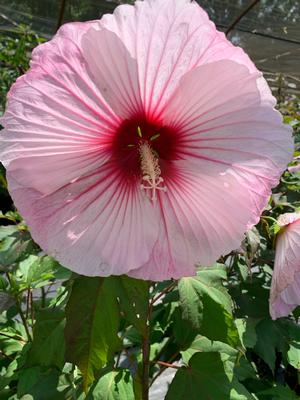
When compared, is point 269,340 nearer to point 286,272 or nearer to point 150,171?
point 286,272

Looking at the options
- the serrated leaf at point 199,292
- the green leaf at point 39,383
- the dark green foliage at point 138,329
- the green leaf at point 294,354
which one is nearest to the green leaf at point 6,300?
the dark green foliage at point 138,329

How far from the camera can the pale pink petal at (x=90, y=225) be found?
610 millimetres

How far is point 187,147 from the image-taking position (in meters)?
0.67

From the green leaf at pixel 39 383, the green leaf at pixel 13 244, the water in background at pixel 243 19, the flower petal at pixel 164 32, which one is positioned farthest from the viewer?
the water in background at pixel 243 19

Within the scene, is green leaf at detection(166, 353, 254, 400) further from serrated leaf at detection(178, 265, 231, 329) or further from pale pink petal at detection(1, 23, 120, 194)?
pale pink petal at detection(1, 23, 120, 194)

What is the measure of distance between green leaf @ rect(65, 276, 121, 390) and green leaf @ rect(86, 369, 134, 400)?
0.71 feet

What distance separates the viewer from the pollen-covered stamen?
67 cm

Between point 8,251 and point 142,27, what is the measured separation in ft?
2.52

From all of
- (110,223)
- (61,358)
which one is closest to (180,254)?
(110,223)

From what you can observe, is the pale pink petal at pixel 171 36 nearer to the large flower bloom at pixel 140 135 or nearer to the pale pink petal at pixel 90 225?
the large flower bloom at pixel 140 135

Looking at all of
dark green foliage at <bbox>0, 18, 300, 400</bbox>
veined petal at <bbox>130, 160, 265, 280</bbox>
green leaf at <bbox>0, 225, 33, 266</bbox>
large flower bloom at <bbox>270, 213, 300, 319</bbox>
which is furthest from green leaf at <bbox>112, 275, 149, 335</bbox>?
green leaf at <bbox>0, 225, 33, 266</bbox>

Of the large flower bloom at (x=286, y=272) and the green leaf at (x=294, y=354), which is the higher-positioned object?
the large flower bloom at (x=286, y=272)

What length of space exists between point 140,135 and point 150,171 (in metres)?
0.06

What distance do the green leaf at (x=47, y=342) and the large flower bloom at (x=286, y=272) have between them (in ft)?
1.43
